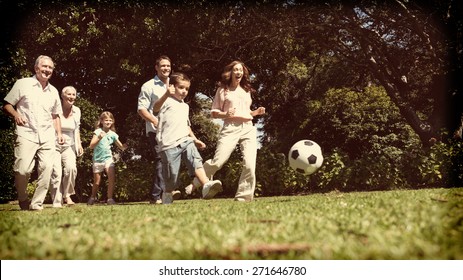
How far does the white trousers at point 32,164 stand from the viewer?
5703mm

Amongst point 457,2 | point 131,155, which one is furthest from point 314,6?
point 131,155

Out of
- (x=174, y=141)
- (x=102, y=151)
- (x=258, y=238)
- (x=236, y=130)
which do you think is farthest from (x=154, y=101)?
(x=258, y=238)

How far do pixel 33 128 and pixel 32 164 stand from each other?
46 centimetres

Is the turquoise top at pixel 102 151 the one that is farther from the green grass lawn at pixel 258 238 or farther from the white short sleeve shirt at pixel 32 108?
the green grass lawn at pixel 258 238

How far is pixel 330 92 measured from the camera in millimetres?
14414

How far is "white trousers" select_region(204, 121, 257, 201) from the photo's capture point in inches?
253

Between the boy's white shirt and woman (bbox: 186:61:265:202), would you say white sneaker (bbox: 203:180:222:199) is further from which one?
the boy's white shirt

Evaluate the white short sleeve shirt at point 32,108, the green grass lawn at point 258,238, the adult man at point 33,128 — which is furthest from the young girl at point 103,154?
the green grass lawn at point 258,238

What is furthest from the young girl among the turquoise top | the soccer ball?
the soccer ball

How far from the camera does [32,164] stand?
19.1 feet

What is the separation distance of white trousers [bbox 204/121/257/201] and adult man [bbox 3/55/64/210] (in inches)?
85.1

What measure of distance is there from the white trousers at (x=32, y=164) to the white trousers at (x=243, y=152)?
2.12 metres

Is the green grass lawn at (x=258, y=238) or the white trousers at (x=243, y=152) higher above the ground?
the white trousers at (x=243, y=152)

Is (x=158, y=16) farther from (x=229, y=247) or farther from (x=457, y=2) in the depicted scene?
(x=229, y=247)
